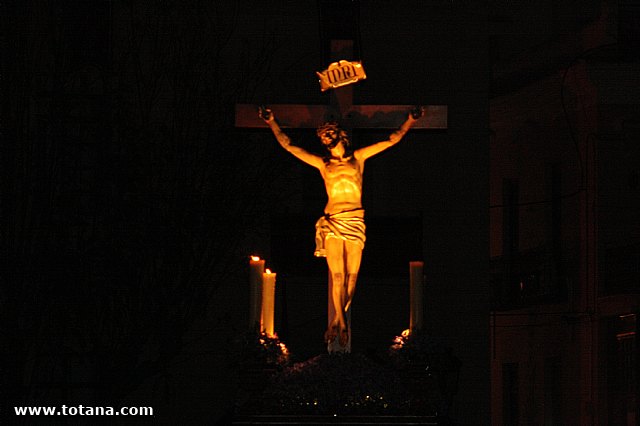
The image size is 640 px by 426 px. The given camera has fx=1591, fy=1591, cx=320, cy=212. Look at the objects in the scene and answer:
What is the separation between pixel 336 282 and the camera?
14.7 metres

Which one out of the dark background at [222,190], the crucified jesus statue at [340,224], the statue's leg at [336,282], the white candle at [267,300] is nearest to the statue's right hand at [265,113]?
the crucified jesus statue at [340,224]

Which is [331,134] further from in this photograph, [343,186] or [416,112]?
[416,112]

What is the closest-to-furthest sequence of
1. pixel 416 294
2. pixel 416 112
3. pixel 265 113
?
pixel 416 294 → pixel 416 112 → pixel 265 113

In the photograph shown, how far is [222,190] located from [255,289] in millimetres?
2229

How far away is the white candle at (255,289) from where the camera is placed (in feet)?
46.4

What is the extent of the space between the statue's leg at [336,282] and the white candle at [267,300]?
1.94 feet

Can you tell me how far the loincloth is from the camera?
14.6m

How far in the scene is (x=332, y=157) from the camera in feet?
48.5

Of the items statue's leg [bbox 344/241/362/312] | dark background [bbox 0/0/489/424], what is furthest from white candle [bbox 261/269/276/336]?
dark background [bbox 0/0/489/424]

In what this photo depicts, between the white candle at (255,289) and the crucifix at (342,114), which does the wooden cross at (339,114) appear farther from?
the white candle at (255,289)

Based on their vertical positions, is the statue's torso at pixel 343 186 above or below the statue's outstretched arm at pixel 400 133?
below

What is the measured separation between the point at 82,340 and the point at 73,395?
343cm

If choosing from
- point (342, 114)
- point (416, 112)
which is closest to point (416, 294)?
point (416, 112)

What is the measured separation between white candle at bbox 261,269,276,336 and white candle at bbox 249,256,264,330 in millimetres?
126
